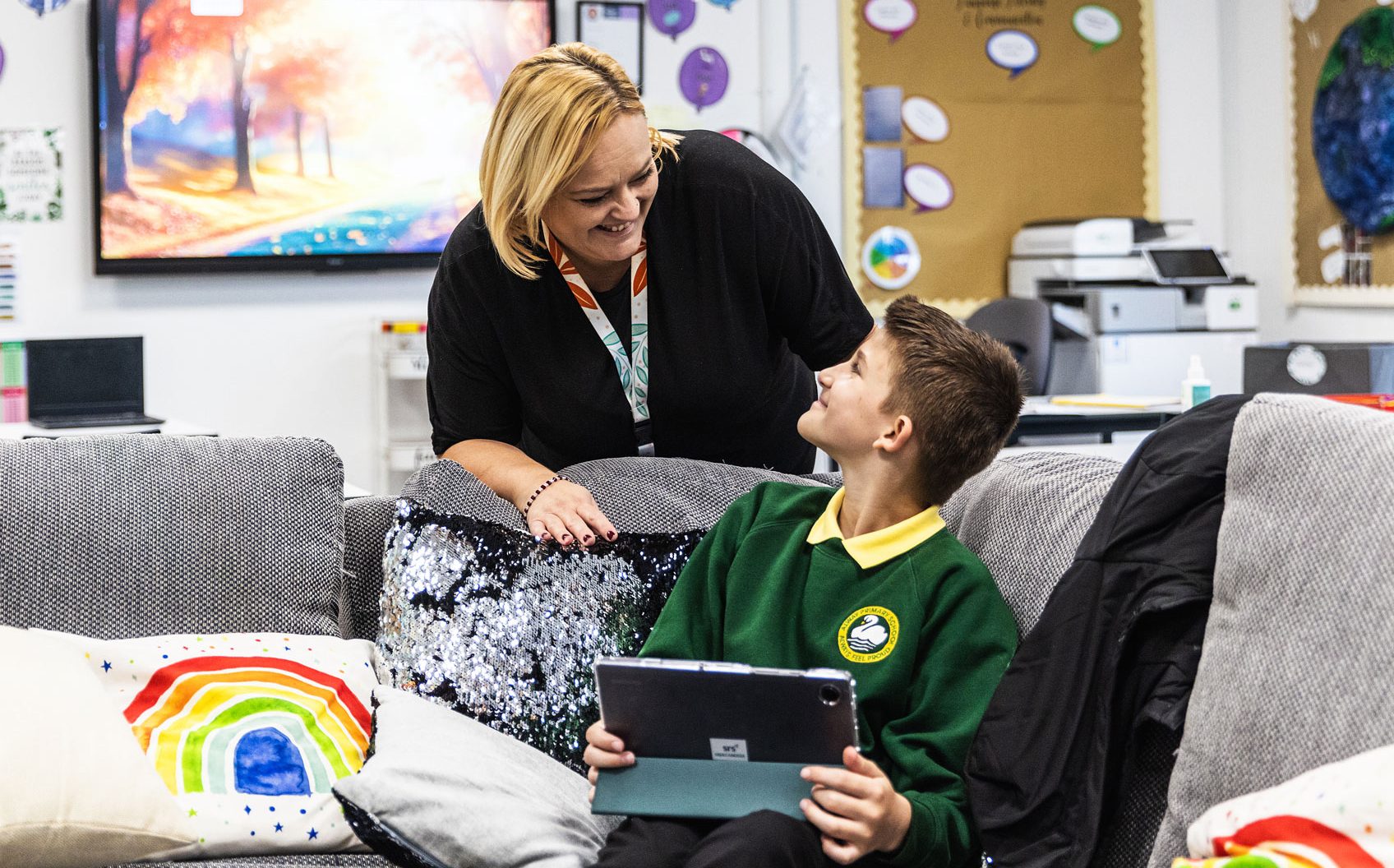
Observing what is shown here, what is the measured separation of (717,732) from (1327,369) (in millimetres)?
2186

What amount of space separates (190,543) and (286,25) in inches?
116

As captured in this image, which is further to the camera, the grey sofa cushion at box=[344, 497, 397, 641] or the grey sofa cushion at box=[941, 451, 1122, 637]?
the grey sofa cushion at box=[344, 497, 397, 641]

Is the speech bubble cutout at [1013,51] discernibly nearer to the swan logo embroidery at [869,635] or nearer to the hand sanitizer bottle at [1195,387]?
the hand sanitizer bottle at [1195,387]

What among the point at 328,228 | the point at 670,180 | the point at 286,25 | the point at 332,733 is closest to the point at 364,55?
the point at 286,25

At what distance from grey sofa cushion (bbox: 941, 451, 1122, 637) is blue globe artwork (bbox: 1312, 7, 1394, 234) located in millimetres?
3285

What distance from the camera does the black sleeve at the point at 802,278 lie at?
1.99 meters

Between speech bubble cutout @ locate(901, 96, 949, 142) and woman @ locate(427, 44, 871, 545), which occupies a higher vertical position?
speech bubble cutout @ locate(901, 96, 949, 142)

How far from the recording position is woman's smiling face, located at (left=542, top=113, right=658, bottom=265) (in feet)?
5.83

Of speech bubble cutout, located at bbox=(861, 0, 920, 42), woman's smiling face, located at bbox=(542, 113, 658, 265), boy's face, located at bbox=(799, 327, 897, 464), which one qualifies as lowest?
boy's face, located at bbox=(799, 327, 897, 464)

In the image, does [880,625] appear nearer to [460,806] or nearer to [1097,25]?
[460,806]

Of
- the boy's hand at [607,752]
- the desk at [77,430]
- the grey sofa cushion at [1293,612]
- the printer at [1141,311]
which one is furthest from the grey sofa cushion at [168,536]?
the printer at [1141,311]

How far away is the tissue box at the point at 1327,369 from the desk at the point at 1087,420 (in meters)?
0.39

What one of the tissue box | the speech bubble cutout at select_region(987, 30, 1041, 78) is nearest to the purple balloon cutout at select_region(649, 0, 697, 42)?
the speech bubble cutout at select_region(987, 30, 1041, 78)

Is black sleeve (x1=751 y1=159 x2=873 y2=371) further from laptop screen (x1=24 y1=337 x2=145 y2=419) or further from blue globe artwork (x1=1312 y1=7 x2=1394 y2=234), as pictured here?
blue globe artwork (x1=1312 y1=7 x2=1394 y2=234)
